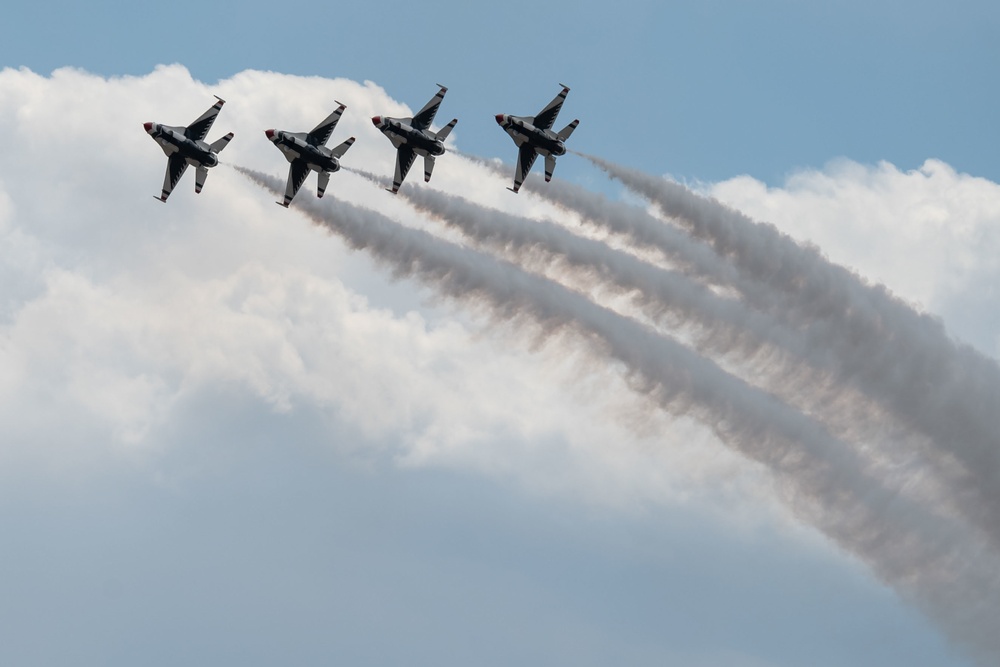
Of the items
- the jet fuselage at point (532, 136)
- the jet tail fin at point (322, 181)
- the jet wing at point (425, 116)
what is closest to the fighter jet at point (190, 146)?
the jet tail fin at point (322, 181)

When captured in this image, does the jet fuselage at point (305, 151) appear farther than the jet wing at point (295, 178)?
No

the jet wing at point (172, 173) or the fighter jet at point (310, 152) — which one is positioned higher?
the fighter jet at point (310, 152)

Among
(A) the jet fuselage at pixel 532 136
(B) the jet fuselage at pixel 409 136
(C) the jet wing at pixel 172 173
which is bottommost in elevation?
(C) the jet wing at pixel 172 173

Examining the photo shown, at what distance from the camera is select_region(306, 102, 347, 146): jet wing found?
234 feet

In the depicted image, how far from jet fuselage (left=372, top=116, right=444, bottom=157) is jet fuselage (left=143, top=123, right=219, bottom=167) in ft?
31.1

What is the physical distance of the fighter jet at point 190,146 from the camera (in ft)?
230

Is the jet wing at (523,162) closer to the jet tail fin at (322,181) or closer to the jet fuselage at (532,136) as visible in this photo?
the jet fuselage at (532,136)

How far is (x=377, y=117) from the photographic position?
71.8 m

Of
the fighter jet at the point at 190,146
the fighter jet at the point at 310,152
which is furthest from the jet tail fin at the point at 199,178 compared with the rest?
the fighter jet at the point at 310,152

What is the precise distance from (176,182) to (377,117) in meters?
12.0

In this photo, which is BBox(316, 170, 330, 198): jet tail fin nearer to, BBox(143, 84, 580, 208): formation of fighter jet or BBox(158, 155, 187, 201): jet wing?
BBox(143, 84, 580, 208): formation of fighter jet

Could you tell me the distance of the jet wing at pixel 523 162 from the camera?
70938 mm

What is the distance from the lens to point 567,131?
69500 mm

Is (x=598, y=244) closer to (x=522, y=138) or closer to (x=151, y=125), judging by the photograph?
(x=522, y=138)
